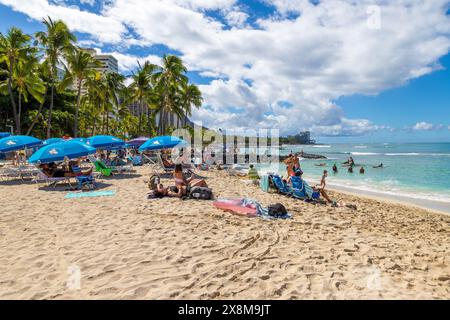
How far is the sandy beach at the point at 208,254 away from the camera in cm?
305

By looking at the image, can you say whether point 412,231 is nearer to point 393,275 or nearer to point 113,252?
point 393,275

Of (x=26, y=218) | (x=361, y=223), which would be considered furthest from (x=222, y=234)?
(x=26, y=218)

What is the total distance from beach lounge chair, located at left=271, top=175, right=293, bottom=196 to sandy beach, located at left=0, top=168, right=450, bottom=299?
2315 millimetres

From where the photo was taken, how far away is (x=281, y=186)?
30.6 ft

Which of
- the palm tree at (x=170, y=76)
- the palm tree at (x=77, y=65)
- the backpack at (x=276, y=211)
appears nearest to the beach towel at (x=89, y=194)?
the backpack at (x=276, y=211)

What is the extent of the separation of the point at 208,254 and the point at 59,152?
24.6 ft

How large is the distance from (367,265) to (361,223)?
270cm

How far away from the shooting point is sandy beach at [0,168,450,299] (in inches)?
120

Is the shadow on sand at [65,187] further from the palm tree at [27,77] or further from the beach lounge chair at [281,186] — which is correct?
the palm tree at [27,77]

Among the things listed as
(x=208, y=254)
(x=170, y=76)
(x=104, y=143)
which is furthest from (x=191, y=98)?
(x=208, y=254)

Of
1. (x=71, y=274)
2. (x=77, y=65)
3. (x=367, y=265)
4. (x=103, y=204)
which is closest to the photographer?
(x=71, y=274)

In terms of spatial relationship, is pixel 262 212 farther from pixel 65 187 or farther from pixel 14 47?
pixel 14 47

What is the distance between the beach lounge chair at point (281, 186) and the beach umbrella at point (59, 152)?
6649mm
